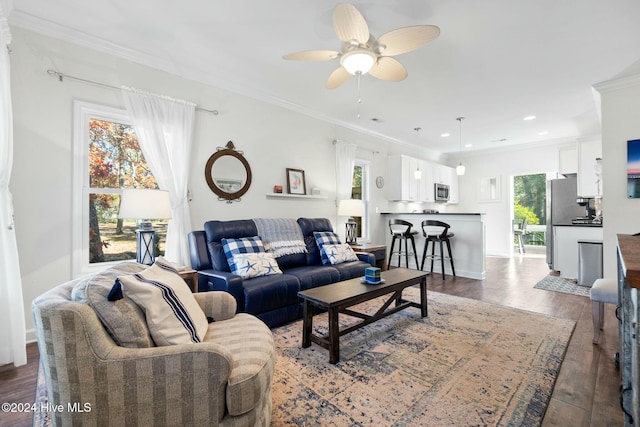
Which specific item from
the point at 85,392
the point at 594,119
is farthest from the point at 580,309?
the point at 85,392

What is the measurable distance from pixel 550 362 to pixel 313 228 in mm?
2807

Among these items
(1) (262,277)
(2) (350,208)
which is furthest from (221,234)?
(2) (350,208)

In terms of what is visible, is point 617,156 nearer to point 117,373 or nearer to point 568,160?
point 568,160

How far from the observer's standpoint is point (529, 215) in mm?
7477

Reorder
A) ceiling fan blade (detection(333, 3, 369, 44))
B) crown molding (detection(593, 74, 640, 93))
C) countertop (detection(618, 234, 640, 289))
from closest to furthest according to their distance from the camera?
countertop (detection(618, 234, 640, 289)) → ceiling fan blade (detection(333, 3, 369, 44)) → crown molding (detection(593, 74, 640, 93))

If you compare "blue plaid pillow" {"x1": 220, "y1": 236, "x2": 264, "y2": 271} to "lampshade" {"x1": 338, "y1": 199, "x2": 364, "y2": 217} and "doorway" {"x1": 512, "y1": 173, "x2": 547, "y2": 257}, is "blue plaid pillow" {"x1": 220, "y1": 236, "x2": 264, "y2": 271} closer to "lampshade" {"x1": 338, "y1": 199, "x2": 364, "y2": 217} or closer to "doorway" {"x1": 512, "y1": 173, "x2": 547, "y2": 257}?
"lampshade" {"x1": 338, "y1": 199, "x2": 364, "y2": 217}

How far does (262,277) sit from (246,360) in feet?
5.24

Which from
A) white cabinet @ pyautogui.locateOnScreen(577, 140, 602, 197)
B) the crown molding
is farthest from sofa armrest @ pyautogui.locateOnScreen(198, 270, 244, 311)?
white cabinet @ pyautogui.locateOnScreen(577, 140, 602, 197)

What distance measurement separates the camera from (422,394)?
1.78 m

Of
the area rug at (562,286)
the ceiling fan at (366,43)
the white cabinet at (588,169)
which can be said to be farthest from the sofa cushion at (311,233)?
the white cabinet at (588,169)

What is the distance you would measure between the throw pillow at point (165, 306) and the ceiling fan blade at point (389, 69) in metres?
2.30

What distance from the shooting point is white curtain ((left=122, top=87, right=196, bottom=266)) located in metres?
3.00

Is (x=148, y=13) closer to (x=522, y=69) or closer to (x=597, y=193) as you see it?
(x=522, y=69)

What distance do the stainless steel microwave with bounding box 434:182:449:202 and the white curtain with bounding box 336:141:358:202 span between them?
3124mm
